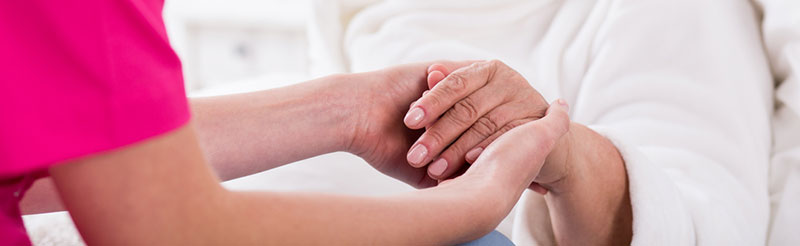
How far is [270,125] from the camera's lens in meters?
0.97

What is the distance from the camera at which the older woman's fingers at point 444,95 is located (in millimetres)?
980

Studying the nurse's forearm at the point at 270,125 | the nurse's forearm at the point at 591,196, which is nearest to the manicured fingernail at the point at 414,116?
the nurse's forearm at the point at 270,125

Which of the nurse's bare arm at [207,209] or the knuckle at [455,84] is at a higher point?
the nurse's bare arm at [207,209]

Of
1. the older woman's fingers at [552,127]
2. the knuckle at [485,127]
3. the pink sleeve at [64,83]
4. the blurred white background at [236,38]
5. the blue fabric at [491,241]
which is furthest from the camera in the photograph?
the blurred white background at [236,38]

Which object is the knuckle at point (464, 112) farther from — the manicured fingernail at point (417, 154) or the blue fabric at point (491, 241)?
the blue fabric at point (491, 241)

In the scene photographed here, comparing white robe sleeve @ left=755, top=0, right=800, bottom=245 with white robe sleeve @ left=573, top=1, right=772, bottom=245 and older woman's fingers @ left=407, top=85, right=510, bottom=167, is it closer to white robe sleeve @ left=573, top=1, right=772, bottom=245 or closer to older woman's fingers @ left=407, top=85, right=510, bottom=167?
white robe sleeve @ left=573, top=1, right=772, bottom=245

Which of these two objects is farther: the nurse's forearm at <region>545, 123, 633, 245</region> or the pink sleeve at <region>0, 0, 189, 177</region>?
the nurse's forearm at <region>545, 123, 633, 245</region>

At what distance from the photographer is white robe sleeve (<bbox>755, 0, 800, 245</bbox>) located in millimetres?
1064

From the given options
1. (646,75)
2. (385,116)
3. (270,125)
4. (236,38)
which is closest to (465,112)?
(385,116)

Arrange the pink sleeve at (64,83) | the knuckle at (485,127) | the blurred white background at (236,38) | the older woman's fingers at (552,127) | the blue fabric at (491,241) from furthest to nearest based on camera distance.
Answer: the blurred white background at (236,38), the knuckle at (485,127), the older woman's fingers at (552,127), the blue fabric at (491,241), the pink sleeve at (64,83)

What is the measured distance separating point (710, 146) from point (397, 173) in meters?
0.52

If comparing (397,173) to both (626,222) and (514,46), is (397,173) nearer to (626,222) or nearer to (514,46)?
(626,222)

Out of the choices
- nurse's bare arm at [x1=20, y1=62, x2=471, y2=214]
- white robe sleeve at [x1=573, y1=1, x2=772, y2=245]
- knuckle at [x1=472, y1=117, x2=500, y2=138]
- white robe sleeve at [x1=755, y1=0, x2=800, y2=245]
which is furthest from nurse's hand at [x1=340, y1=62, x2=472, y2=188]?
white robe sleeve at [x1=755, y1=0, x2=800, y2=245]

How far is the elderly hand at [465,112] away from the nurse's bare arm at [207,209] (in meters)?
0.27
